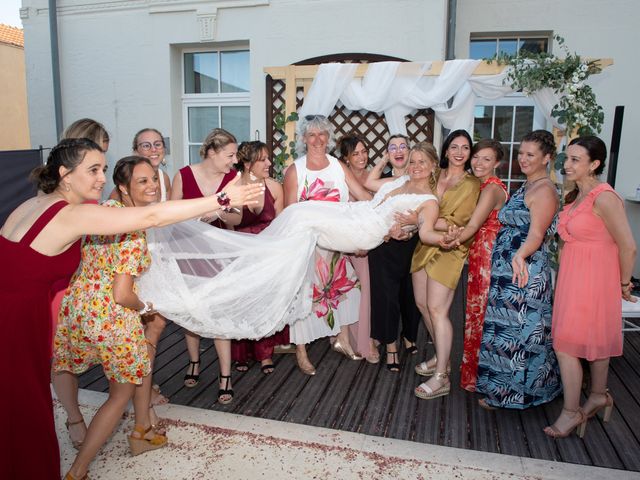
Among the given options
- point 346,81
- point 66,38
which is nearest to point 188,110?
point 66,38

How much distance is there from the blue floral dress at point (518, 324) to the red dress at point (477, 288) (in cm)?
9

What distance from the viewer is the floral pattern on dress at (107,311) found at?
6.41 feet

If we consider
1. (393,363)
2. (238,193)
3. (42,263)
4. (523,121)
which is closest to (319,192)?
(393,363)

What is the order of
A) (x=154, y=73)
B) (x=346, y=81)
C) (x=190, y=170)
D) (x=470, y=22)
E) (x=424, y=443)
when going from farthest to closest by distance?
(x=154, y=73), (x=470, y=22), (x=346, y=81), (x=190, y=170), (x=424, y=443)

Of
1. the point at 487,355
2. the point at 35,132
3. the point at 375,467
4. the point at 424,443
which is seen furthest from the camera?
the point at 35,132

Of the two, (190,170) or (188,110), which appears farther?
(188,110)

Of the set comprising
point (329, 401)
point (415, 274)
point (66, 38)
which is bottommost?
point (329, 401)

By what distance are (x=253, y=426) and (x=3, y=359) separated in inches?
52.0

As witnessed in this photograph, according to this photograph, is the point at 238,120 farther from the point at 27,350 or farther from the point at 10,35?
the point at 10,35

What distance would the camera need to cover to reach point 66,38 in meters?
6.92

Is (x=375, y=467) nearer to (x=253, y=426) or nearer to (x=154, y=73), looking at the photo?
(x=253, y=426)

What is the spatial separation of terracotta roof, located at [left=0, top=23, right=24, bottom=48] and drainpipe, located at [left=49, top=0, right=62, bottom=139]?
10.1m

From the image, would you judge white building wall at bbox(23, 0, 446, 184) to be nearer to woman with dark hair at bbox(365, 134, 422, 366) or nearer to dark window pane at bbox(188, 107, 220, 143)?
dark window pane at bbox(188, 107, 220, 143)

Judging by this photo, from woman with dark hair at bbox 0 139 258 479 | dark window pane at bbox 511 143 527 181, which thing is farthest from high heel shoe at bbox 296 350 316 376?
dark window pane at bbox 511 143 527 181
